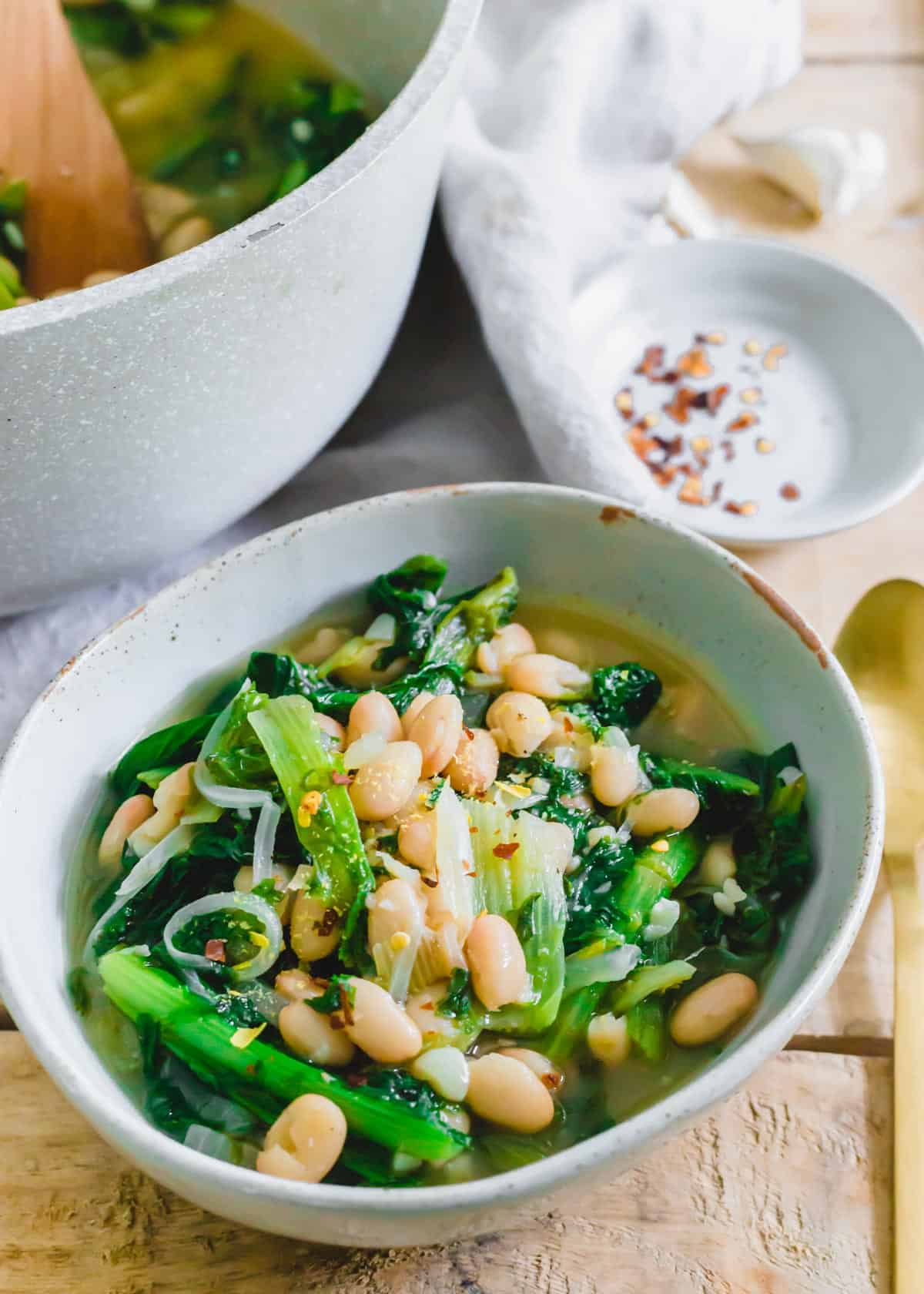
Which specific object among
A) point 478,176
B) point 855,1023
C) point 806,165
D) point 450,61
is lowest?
point 855,1023

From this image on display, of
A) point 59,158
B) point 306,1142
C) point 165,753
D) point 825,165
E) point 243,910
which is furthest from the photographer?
point 825,165

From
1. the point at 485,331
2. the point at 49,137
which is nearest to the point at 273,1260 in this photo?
the point at 485,331

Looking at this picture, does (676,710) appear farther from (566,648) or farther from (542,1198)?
(542,1198)

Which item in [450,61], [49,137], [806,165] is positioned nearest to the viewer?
[450,61]

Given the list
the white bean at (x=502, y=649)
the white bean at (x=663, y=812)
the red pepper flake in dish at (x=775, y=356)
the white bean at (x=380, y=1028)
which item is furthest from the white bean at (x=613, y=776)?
the red pepper flake in dish at (x=775, y=356)

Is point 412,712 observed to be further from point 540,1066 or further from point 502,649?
point 540,1066

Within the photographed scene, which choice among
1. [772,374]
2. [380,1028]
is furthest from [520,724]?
[772,374]
